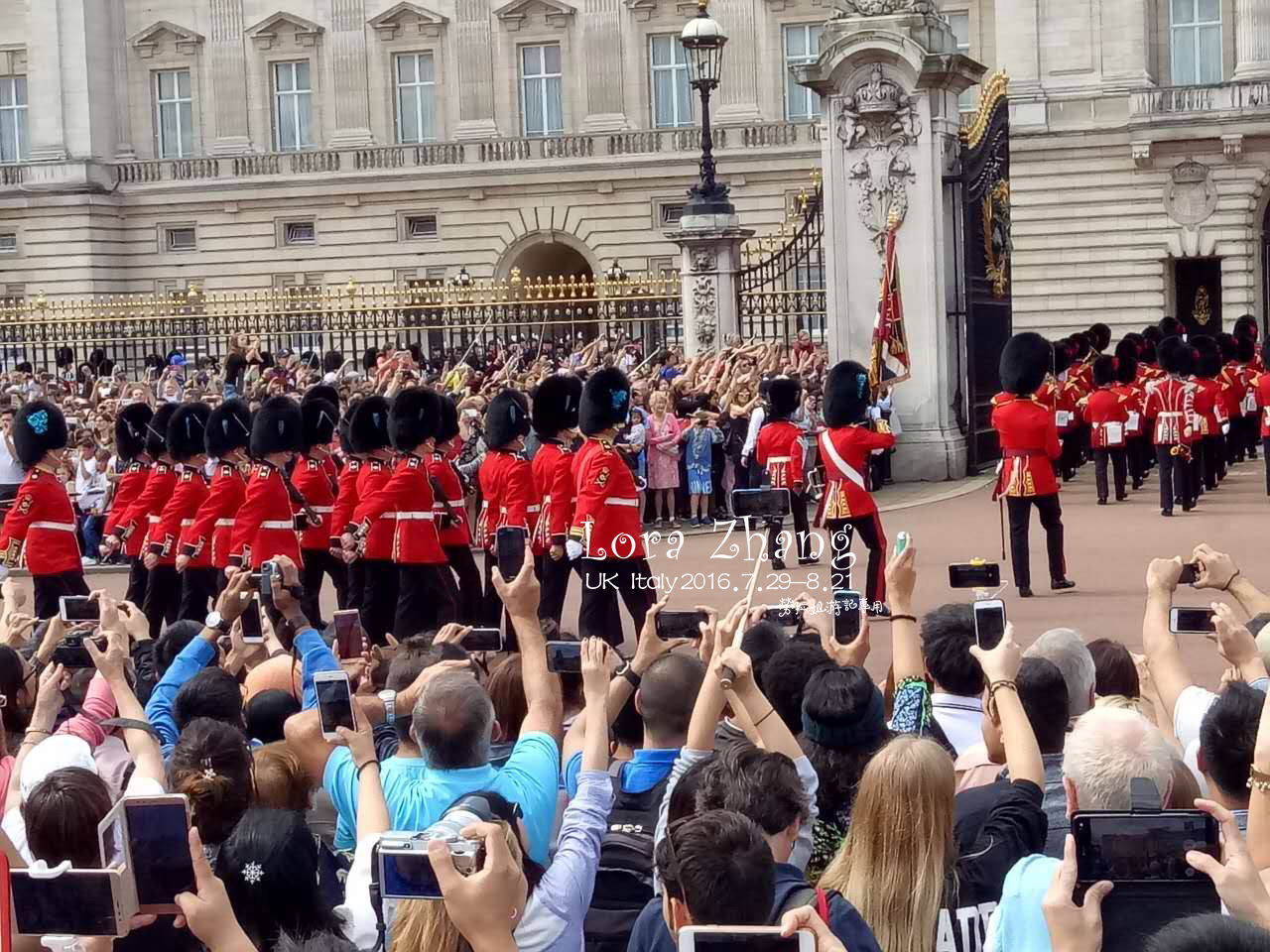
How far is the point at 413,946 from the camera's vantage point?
2.92 metres

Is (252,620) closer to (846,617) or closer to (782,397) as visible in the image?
(846,617)

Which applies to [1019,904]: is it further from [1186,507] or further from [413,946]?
[1186,507]

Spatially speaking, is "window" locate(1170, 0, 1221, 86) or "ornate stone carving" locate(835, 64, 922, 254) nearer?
"ornate stone carving" locate(835, 64, 922, 254)

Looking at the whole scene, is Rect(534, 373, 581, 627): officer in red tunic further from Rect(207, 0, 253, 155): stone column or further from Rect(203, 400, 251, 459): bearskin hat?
Rect(207, 0, 253, 155): stone column

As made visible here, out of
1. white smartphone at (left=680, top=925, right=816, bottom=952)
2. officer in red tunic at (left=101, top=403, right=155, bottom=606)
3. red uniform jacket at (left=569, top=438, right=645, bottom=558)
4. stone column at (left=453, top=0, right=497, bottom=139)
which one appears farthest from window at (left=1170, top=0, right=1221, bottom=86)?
white smartphone at (left=680, top=925, right=816, bottom=952)

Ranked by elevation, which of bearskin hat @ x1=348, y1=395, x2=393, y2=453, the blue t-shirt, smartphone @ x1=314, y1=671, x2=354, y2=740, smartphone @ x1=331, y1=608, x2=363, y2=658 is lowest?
the blue t-shirt

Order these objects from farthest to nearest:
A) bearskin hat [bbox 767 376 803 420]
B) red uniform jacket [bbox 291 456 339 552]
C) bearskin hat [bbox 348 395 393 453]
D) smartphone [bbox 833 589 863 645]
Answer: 1. bearskin hat [bbox 767 376 803 420]
2. red uniform jacket [bbox 291 456 339 552]
3. bearskin hat [bbox 348 395 393 453]
4. smartphone [bbox 833 589 863 645]

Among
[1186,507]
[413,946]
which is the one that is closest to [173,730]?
[413,946]

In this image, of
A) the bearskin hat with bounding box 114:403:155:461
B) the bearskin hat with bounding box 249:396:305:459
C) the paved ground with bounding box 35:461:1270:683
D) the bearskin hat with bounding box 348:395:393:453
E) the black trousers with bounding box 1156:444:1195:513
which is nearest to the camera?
the bearskin hat with bounding box 249:396:305:459

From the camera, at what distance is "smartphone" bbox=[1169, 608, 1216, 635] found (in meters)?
4.67

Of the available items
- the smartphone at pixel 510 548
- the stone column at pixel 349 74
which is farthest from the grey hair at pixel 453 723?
the stone column at pixel 349 74

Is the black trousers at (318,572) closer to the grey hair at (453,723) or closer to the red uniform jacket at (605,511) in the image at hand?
the red uniform jacket at (605,511)

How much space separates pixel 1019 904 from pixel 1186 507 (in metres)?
11.1

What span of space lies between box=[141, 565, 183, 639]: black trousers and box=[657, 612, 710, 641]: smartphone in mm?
5114
